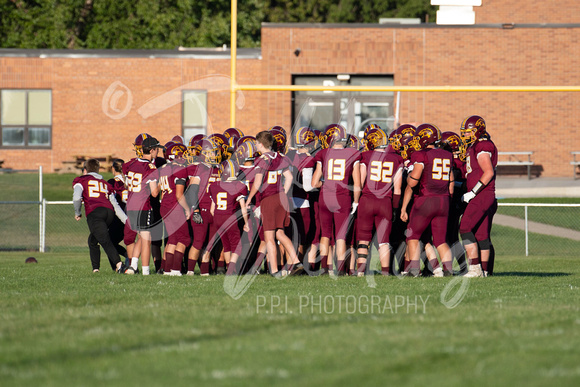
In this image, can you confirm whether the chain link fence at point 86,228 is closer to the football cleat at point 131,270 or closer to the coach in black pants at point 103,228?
the coach in black pants at point 103,228

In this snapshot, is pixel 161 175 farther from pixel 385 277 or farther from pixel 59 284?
pixel 385 277

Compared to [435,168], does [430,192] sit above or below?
below

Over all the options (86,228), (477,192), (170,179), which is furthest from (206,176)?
(86,228)

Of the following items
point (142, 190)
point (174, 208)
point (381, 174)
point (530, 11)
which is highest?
point (530, 11)

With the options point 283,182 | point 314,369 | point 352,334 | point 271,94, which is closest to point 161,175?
point 283,182

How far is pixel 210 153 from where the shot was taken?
1067 cm

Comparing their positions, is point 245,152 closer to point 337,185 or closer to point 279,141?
point 279,141

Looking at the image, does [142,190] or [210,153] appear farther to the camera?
[142,190]

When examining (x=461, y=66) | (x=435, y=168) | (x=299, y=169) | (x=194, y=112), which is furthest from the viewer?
(x=194, y=112)

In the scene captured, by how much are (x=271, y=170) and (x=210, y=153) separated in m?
0.90

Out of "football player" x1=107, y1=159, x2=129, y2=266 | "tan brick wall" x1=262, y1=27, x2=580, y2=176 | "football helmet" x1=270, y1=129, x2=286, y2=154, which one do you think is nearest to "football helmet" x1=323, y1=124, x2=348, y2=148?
"football helmet" x1=270, y1=129, x2=286, y2=154

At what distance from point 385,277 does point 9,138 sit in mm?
23882

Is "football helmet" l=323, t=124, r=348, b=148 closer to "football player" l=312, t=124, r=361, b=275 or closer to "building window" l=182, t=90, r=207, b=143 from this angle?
"football player" l=312, t=124, r=361, b=275

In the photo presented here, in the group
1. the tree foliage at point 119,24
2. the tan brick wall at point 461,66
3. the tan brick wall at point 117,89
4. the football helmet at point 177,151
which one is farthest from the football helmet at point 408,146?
the tree foliage at point 119,24
